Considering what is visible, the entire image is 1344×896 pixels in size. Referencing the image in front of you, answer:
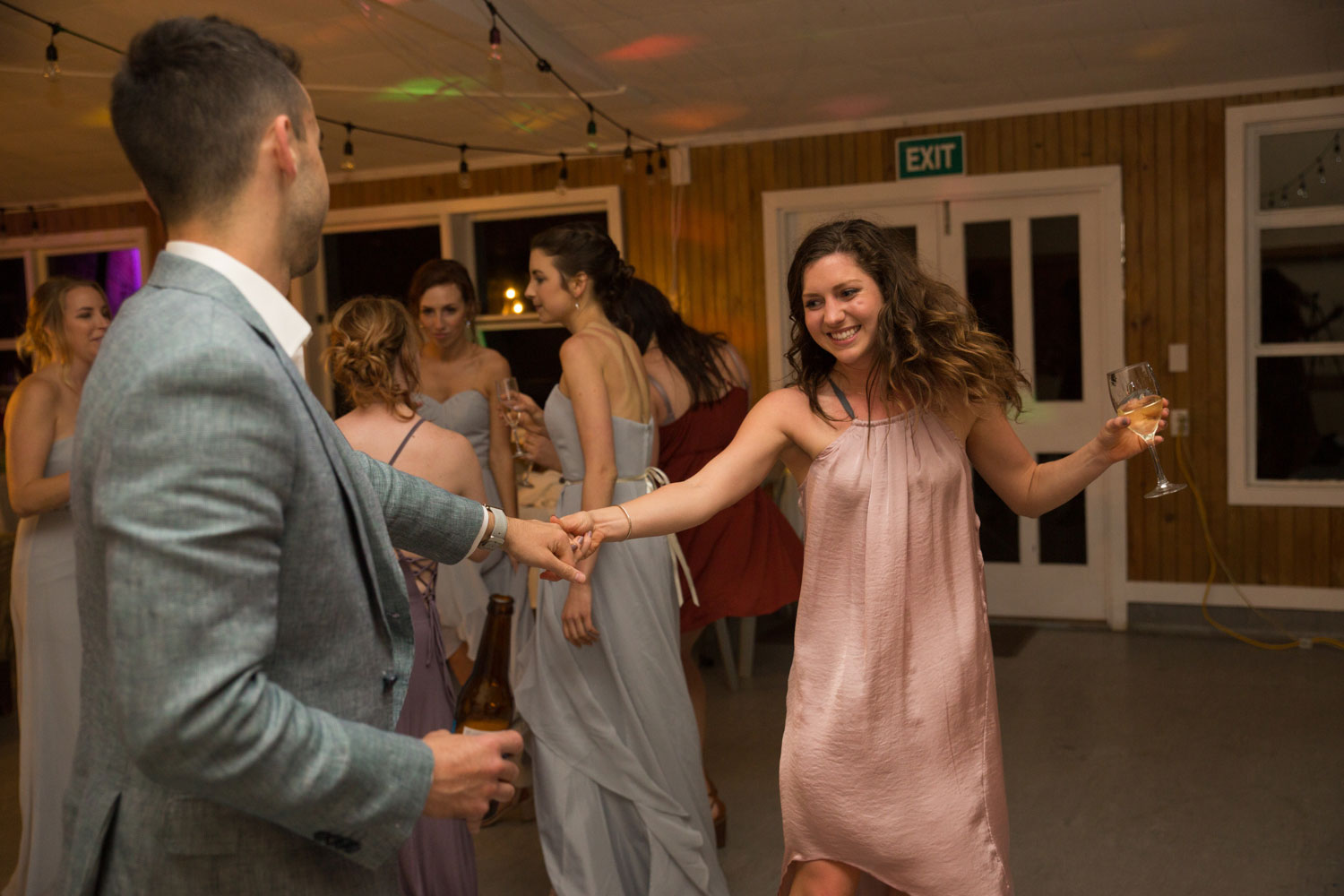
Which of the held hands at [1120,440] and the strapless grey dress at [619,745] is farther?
the strapless grey dress at [619,745]

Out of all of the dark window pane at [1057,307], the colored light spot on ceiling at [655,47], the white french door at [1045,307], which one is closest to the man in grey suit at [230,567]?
the colored light spot on ceiling at [655,47]

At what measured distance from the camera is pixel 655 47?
4.21 m

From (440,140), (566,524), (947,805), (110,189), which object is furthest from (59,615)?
(110,189)

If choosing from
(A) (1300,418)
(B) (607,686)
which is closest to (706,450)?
(B) (607,686)

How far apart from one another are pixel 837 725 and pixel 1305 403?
452 centimetres

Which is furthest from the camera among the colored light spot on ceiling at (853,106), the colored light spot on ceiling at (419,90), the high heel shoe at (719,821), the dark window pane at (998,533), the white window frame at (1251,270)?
the dark window pane at (998,533)

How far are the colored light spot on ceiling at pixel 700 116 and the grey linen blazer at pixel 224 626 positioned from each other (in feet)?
14.8

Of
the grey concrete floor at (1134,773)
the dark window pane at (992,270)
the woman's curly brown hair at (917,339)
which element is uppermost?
the dark window pane at (992,270)

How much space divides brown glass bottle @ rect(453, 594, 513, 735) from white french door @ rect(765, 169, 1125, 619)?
3.71 m

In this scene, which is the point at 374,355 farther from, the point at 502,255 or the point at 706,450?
the point at 502,255

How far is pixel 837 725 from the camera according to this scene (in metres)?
1.88

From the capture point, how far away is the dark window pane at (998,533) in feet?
19.1

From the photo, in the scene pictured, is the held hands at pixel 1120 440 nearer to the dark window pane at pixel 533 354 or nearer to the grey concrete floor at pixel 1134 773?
the grey concrete floor at pixel 1134 773

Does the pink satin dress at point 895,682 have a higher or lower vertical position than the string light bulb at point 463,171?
lower
